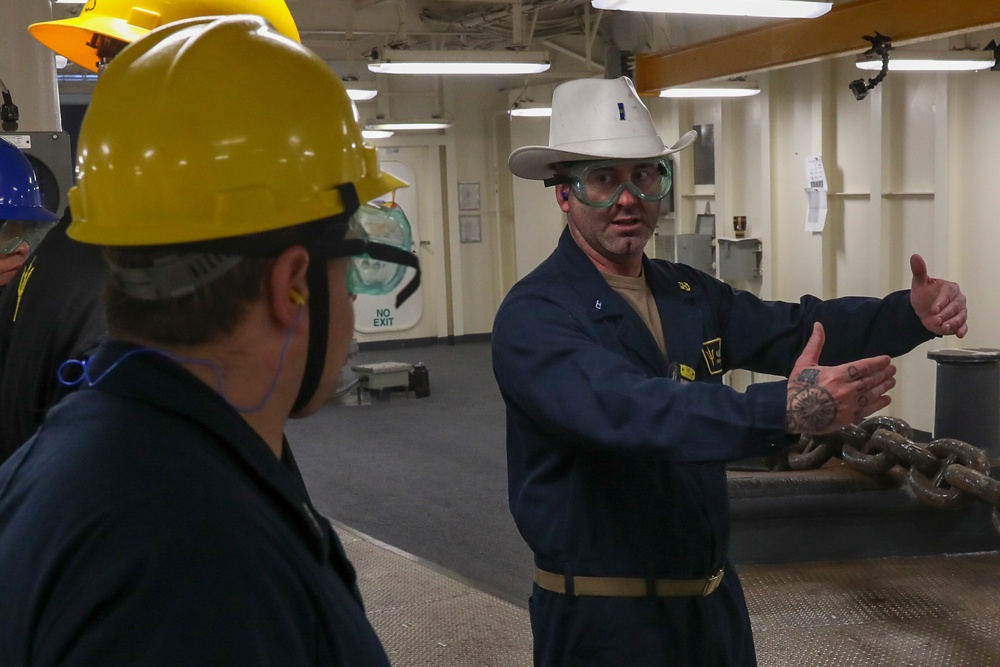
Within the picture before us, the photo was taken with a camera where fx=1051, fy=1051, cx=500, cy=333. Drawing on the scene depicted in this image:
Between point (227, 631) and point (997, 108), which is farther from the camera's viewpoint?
point (997, 108)

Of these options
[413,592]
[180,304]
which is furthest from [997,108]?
[180,304]

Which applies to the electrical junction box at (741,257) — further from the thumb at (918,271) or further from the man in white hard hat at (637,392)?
the thumb at (918,271)

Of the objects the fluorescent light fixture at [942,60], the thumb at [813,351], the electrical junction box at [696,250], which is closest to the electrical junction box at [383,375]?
the electrical junction box at [696,250]

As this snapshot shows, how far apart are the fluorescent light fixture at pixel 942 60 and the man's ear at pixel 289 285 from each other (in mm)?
6386

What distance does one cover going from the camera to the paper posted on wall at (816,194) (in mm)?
8992

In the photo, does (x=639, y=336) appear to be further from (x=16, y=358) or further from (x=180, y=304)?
(x=180, y=304)

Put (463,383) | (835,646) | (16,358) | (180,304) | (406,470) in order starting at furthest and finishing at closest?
(463,383) < (406,470) < (835,646) < (16,358) < (180,304)

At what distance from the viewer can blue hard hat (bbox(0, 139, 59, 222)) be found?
312 cm

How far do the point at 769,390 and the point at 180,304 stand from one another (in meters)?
1.23

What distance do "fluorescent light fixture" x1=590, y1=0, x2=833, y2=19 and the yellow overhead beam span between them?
281 millimetres

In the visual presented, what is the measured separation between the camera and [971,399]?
5.21 m

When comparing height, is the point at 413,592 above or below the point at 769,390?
below

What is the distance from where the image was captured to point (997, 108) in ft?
24.5

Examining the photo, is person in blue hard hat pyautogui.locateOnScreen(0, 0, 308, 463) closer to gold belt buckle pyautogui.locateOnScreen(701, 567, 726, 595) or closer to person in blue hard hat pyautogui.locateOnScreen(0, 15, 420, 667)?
person in blue hard hat pyautogui.locateOnScreen(0, 15, 420, 667)
